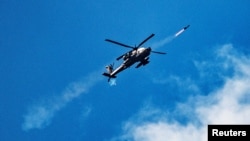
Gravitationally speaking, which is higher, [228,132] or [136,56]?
[136,56]

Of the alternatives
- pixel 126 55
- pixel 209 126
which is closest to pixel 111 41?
pixel 126 55

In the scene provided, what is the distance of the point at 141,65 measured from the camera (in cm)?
11212

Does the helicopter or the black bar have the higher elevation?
the helicopter

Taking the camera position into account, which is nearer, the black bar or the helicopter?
the black bar

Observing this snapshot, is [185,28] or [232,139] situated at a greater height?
[185,28]

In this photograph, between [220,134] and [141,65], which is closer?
[220,134]

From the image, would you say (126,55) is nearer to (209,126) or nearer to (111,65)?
(111,65)

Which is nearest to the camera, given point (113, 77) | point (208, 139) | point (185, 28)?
point (208, 139)

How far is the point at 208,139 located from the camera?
7338 cm

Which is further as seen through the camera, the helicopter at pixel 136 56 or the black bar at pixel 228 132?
the helicopter at pixel 136 56

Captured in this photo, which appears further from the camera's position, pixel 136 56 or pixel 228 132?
pixel 136 56

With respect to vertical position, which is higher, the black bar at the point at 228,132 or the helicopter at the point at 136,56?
the helicopter at the point at 136,56

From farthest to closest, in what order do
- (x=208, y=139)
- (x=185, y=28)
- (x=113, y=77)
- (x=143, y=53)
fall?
(x=113, y=77), (x=143, y=53), (x=185, y=28), (x=208, y=139)

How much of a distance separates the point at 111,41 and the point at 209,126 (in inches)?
1532
